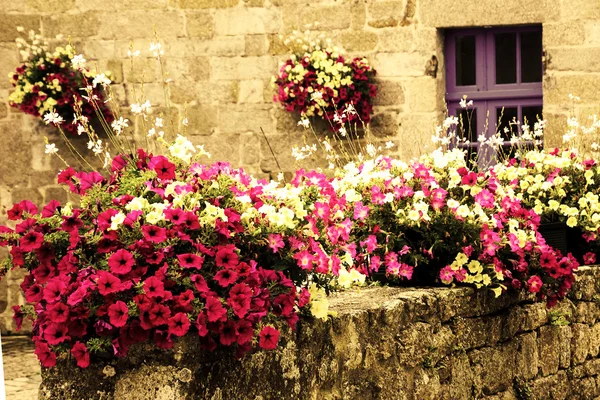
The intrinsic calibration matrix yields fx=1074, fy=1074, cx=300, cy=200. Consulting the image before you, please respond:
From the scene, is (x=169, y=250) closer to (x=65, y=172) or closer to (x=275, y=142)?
(x=65, y=172)

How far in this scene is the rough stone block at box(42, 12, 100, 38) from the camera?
8.05 meters

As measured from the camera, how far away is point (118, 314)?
116 inches

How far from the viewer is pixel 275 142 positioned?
25.5 feet

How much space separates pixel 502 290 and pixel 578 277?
753 mm

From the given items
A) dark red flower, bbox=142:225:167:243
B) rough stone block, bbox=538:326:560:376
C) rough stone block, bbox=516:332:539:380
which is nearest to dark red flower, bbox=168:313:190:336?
dark red flower, bbox=142:225:167:243

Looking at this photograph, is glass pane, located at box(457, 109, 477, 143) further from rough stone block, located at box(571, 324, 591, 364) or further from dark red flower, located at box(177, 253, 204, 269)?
dark red flower, located at box(177, 253, 204, 269)

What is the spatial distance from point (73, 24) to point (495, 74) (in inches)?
124

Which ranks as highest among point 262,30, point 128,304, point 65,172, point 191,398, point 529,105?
point 262,30

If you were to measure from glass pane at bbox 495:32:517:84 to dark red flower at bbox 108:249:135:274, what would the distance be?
16.3 feet

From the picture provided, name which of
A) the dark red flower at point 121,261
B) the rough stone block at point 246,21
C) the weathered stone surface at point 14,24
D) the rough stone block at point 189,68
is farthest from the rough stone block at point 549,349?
the weathered stone surface at point 14,24

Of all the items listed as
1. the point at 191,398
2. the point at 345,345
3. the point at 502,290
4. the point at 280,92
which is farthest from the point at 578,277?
the point at 280,92

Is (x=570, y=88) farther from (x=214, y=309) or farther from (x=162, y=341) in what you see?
(x=162, y=341)

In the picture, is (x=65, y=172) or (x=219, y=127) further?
(x=219, y=127)

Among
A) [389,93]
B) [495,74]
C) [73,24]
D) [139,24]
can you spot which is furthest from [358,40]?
[73,24]
